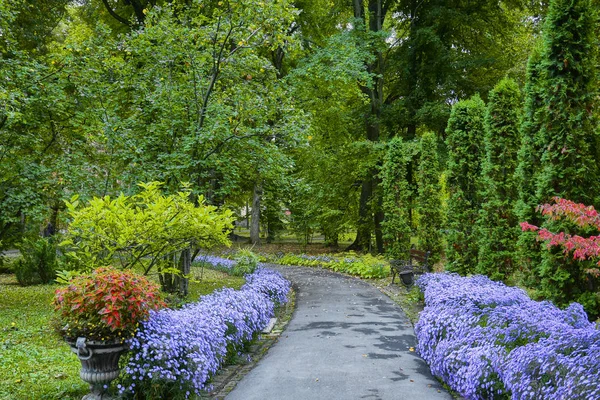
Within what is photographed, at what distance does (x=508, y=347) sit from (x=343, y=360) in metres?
2.15

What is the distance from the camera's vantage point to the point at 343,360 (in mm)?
5883

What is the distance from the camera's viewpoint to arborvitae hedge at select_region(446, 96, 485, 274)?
11344 mm

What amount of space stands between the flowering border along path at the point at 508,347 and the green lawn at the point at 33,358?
12.1 ft

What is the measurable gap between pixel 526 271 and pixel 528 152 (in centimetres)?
235

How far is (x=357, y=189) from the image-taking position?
22312 millimetres

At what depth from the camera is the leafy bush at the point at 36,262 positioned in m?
13.1

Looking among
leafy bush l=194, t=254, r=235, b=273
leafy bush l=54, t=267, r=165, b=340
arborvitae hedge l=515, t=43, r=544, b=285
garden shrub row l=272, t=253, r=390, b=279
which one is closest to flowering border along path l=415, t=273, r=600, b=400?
arborvitae hedge l=515, t=43, r=544, b=285

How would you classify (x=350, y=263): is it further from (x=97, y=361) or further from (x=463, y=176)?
(x=97, y=361)

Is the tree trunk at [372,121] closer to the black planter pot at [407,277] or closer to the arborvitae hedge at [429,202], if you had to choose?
the arborvitae hedge at [429,202]

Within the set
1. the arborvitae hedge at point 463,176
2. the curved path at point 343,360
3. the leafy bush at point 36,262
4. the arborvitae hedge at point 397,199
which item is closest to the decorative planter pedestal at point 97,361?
the curved path at point 343,360

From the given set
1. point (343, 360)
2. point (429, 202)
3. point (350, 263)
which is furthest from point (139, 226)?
point (350, 263)

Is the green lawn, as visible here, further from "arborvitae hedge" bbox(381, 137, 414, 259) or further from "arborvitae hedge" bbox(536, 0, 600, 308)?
"arborvitae hedge" bbox(381, 137, 414, 259)

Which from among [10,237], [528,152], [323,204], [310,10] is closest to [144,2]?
[310,10]

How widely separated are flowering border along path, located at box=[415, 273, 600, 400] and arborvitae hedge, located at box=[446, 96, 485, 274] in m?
4.86
